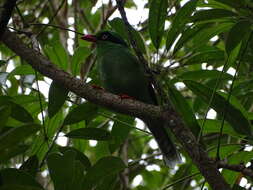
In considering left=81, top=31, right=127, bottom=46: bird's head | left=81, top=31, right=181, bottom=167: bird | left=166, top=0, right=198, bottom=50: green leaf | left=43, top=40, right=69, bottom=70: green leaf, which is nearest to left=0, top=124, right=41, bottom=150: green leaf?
left=166, top=0, right=198, bottom=50: green leaf

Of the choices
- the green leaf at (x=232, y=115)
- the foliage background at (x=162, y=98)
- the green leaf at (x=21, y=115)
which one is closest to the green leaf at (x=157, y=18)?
the foliage background at (x=162, y=98)

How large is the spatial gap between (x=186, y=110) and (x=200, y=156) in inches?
27.2

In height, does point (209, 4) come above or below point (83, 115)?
above

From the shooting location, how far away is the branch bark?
8.10 feet

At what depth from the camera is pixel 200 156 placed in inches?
98.4

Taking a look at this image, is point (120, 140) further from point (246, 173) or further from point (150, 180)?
point (150, 180)

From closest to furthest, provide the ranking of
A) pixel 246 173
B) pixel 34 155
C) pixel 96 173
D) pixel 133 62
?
pixel 246 173
pixel 96 173
pixel 34 155
pixel 133 62

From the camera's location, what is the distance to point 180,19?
310 cm


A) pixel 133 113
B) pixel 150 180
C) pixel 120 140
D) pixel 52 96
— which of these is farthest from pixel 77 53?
pixel 150 180

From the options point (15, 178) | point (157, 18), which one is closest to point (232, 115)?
point (157, 18)

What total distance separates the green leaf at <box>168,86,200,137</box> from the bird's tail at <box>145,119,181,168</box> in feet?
3.37

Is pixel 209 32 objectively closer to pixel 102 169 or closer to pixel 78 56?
pixel 78 56

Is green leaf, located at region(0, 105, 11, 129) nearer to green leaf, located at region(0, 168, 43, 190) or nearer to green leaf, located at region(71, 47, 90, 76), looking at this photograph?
green leaf, located at region(0, 168, 43, 190)

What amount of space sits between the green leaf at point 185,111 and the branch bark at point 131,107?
17.0 inches
